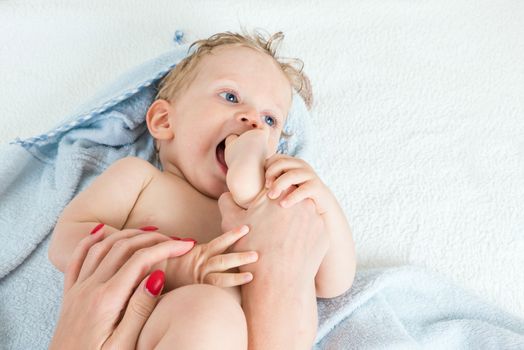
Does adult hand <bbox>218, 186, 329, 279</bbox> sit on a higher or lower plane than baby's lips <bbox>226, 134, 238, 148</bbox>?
lower

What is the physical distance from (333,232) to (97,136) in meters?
0.59

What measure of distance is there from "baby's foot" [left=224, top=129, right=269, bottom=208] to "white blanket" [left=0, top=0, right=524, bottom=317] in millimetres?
386

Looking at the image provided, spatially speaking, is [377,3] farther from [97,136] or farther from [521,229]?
[97,136]

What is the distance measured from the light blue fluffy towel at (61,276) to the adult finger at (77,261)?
0.21 metres

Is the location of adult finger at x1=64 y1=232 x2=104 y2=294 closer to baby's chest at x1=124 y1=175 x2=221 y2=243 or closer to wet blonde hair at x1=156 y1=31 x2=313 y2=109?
baby's chest at x1=124 y1=175 x2=221 y2=243

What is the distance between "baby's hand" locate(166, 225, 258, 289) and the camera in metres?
0.77

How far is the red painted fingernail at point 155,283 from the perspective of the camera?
715 mm

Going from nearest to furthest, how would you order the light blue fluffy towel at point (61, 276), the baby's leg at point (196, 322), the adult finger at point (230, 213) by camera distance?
the baby's leg at point (196, 322) → the adult finger at point (230, 213) → the light blue fluffy towel at point (61, 276)

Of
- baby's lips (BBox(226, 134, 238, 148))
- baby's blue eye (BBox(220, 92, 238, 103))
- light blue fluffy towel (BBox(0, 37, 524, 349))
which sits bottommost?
light blue fluffy towel (BBox(0, 37, 524, 349))

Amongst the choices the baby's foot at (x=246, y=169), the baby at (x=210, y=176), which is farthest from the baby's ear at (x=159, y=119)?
the baby's foot at (x=246, y=169)

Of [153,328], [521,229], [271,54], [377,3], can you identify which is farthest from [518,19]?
[153,328]

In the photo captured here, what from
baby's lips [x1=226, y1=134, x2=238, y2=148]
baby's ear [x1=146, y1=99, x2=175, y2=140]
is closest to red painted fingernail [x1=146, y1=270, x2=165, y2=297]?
baby's lips [x1=226, y1=134, x2=238, y2=148]

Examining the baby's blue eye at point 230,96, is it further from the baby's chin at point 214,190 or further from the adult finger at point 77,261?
the adult finger at point 77,261

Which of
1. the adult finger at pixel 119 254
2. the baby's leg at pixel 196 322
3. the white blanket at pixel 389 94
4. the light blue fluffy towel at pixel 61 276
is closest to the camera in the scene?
the baby's leg at pixel 196 322
